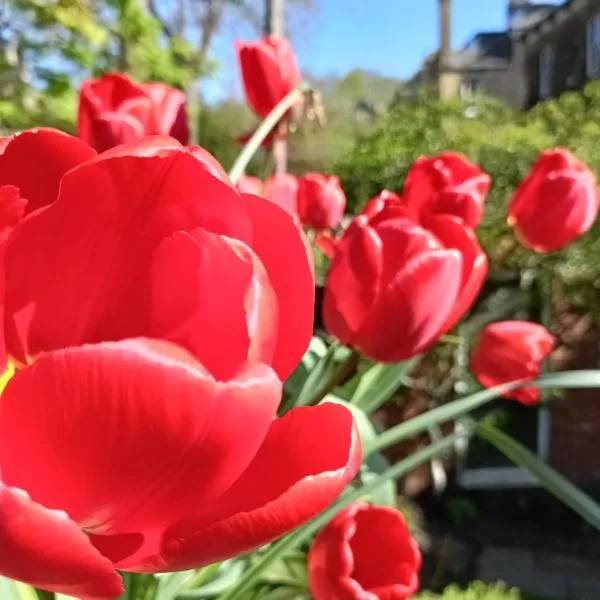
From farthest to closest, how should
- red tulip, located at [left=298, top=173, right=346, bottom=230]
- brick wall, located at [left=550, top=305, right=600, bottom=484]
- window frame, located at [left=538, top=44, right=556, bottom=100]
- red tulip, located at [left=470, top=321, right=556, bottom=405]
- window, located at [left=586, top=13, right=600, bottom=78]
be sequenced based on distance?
window frame, located at [left=538, top=44, right=556, bottom=100]
window, located at [left=586, top=13, right=600, bottom=78]
brick wall, located at [left=550, top=305, right=600, bottom=484]
red tulip, located at [left=298, top=173, right=346, bottom=230]
red tulip, located at [left=470, top=321, right=556, bottom=405]

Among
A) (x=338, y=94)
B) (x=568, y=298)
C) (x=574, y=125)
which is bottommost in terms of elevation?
(x=338, y=94)

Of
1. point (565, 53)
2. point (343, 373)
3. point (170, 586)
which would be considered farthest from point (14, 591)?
point (565, 53)

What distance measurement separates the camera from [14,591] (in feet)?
1.10

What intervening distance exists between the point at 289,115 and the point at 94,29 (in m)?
2.97

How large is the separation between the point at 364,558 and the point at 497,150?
3.06 metres

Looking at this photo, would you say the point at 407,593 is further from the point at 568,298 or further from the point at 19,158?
the point at 568,298

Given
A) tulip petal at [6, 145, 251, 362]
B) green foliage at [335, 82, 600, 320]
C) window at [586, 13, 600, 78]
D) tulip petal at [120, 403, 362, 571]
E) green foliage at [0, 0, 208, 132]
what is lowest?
window at [586, 13, 600, 78]

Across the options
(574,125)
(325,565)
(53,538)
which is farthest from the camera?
(574,125)

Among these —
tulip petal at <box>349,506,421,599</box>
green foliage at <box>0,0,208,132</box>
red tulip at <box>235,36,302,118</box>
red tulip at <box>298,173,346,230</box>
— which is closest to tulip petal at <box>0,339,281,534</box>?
tulip petal at <box>349,506,421,599</box>

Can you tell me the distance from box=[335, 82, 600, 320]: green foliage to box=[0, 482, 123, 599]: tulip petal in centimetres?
189

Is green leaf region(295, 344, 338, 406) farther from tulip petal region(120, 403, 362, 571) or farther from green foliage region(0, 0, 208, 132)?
green foliage region(0, 0, 208, 132)

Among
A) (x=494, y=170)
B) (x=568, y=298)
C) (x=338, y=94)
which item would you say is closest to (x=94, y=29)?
(x=494, y=170)

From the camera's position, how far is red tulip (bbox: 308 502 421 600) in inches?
20.6

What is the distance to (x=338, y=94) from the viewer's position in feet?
39.1
